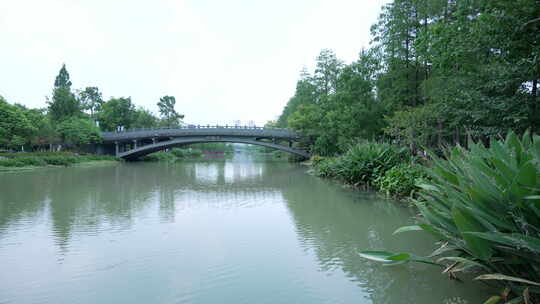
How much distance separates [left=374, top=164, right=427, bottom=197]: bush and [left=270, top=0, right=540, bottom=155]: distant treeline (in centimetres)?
171

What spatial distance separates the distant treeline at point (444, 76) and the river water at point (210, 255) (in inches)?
132

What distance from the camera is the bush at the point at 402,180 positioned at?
32.0ft

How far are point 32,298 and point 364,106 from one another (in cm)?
1876

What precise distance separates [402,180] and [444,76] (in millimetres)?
3838

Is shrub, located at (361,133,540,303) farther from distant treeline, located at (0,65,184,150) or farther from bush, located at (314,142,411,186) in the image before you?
distant treeline, located at (0,65,184,150)

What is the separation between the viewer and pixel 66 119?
37469mm

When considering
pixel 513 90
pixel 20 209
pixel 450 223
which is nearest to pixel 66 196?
pixel 20 209

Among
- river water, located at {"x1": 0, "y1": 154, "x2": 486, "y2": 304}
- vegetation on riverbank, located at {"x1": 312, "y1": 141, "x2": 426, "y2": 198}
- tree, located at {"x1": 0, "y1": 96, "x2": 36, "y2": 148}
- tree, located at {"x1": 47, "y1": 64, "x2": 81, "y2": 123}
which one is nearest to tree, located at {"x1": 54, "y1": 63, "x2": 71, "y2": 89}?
tree, located at {"x1": 47, "y1": 64, "x2": 81, "y2": 123}

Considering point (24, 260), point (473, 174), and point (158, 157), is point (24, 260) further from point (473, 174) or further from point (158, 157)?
point (158, 157)

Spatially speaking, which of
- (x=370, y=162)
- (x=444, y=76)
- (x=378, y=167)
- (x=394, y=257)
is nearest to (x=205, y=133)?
(x=370, y=162)

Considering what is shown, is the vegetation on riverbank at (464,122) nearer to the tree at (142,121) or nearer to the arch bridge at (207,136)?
the arch bridge at (207,136)

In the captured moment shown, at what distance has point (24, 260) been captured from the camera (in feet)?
15.1

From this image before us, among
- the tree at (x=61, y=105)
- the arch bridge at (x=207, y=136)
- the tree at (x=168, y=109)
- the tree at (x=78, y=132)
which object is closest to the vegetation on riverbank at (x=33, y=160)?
the tree at (x=78, y=132)

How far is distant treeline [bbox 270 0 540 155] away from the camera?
7.09 meters
